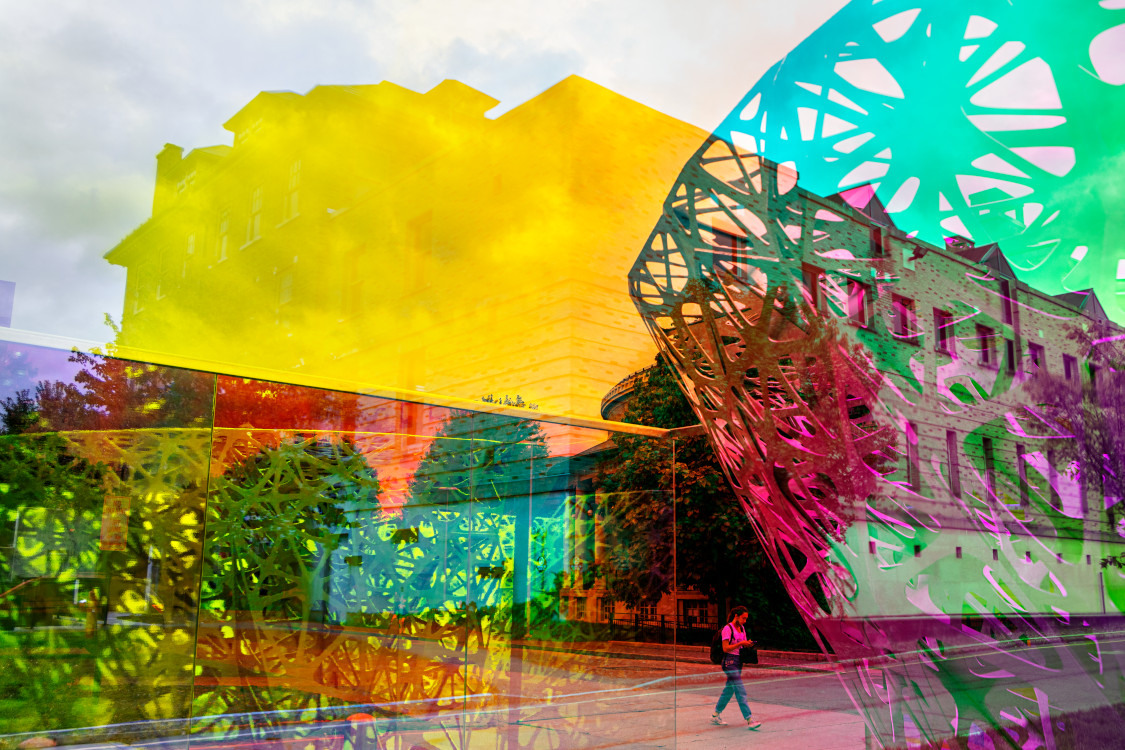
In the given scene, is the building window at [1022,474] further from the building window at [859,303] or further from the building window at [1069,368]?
the building window at [859,303]

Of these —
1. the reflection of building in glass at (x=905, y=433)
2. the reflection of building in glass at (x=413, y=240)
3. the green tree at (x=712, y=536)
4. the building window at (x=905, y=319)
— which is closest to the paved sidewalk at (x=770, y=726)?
the green tree at (x=712, y=536)

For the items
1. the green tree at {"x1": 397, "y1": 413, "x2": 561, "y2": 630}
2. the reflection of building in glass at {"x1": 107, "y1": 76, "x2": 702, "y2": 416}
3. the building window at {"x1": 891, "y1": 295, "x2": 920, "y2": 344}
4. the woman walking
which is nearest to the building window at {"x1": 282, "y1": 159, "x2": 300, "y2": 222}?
the reflection of building in glass at {"x1": 107, "y1": 76, "x2": 702, "y2": 416}

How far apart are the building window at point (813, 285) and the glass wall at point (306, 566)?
345 cm

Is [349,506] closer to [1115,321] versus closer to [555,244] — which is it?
[1115,321]

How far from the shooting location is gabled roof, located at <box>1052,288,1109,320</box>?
3.01 metres

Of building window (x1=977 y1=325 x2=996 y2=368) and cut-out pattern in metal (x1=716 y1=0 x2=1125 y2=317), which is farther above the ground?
cut-out pattern in metal (x1=716 y1=0 x2=1125 y2=317)

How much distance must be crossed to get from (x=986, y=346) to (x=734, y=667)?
21.3 ft

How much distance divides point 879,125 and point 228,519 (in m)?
4.62

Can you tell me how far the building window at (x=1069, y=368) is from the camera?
3203 millimetres

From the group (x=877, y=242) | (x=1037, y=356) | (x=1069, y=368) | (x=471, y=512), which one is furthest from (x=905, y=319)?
(x=471, y=512)

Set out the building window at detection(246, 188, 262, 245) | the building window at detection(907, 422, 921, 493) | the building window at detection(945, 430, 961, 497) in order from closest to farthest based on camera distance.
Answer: the building window at detection(945, 430, 961, 497) < the building window at detection(907, 422, 921, 493) < the building window at detection(246, 188, 262, 245)

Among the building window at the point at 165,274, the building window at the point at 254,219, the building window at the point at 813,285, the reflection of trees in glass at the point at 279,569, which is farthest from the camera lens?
the building window at the point at 254,219

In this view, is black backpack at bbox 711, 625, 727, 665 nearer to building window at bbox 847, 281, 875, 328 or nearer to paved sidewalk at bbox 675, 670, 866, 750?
paved sidewalk at bbox 675, 670, 866, 750

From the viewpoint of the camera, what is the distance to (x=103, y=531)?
528cm
